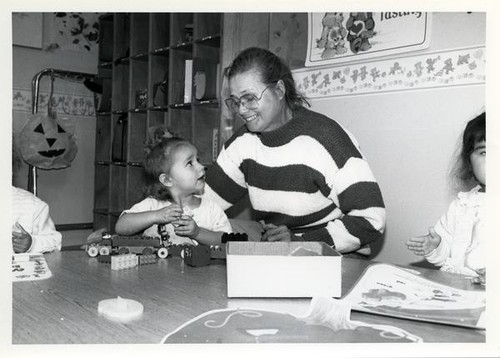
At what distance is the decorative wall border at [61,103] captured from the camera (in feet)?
8.68

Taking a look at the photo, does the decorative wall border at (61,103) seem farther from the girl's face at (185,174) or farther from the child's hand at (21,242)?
the child's hand at (21,242)

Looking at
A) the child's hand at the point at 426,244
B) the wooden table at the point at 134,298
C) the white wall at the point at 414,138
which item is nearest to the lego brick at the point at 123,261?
the wooden table at the point at 134,298

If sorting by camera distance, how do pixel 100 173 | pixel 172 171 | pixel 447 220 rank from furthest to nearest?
pixel 100 173
pixel 172 171
pixel 447 220

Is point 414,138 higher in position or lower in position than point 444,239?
higher

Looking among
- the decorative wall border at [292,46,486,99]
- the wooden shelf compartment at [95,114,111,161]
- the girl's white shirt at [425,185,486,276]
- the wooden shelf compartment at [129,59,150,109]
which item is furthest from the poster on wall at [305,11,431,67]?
the wooden shelf compartment at [95,114,111,161]

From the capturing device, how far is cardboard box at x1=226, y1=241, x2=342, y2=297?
0.65 meters

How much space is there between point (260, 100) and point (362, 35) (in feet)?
1.42

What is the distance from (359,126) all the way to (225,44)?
2.12ft

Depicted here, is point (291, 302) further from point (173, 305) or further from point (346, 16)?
point (346, 16)

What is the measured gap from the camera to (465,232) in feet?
3.16

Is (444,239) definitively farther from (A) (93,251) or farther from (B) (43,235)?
(B) (43,235)

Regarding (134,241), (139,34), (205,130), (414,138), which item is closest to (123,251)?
(134,241)

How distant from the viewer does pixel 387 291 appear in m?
0.69

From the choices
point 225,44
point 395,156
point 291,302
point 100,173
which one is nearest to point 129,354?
point 291,302
